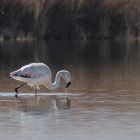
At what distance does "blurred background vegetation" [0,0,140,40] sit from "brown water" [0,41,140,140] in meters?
17.7

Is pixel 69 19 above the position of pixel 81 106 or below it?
above

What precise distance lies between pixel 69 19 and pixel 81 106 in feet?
119

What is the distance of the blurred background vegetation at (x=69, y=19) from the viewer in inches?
1962

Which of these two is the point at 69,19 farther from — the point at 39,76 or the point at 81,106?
the point at 81,106

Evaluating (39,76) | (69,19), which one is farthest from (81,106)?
(69,19)

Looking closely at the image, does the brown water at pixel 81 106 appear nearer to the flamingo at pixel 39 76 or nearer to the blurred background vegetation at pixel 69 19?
the flamingo at pixel 39 76

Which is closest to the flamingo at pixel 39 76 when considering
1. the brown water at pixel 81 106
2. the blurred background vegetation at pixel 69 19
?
the brown water at pixel 81 106

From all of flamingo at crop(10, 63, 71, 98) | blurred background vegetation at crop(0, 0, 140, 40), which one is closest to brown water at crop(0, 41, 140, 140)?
flamingo at crop(10, 63, 71, 98)

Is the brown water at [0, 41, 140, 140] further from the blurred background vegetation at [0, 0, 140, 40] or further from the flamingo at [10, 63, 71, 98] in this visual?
the blurred background vegetation at [0, 0, 140, 40]

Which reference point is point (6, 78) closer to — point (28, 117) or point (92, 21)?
point (28, 117)

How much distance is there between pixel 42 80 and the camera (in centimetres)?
1911

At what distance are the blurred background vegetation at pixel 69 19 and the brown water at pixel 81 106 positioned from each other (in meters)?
17.7

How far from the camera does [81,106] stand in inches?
666

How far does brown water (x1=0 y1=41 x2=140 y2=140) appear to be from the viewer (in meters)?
13.5
